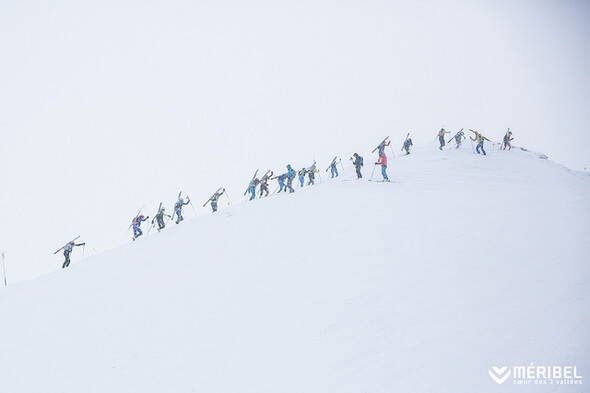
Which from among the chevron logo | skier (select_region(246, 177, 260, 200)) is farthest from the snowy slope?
skier (select_region(246, 177, 260, 200))

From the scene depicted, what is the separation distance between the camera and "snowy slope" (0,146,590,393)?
6578mm

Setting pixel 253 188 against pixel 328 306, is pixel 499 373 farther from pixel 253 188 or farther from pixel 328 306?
pixel 253 188

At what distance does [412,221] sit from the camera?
45.5 feet

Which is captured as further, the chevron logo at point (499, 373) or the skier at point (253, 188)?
the skier at point (253, 188)

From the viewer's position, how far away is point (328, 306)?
872 centimetres

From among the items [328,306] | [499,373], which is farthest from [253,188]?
[499,373]

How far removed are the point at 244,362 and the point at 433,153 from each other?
2817 centimetres

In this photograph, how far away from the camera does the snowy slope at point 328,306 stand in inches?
259

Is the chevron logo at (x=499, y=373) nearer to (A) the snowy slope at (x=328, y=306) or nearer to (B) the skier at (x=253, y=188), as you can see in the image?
(A) the snowy slope at (x=328, y=306)

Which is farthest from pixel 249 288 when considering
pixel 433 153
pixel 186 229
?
pixel 433 153

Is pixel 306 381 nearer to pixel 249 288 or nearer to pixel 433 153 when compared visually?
pixel 249 288

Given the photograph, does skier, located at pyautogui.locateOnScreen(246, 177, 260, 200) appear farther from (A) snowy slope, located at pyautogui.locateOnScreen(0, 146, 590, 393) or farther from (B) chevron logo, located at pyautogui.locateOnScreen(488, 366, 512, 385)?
(B) chevron logo, located at pyautogui.locateOnScreen(488, 366, 512, 385)

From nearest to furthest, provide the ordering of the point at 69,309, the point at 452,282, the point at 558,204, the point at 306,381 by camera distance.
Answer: the point at 306,381
the point at 452,282
the point at 69,309
the point at 558,204

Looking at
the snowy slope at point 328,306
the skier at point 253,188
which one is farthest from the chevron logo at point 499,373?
the skier at point 253,188
